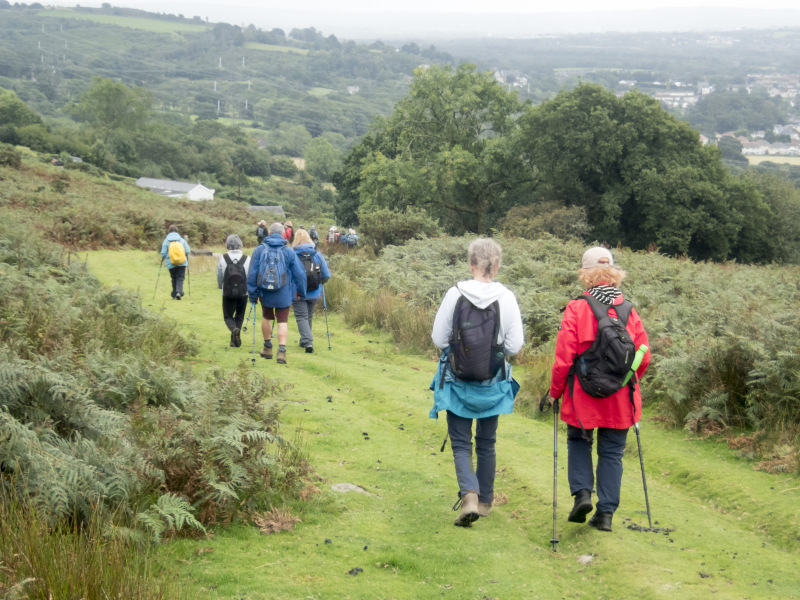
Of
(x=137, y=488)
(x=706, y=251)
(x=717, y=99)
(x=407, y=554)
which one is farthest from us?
(x=717, y=99)

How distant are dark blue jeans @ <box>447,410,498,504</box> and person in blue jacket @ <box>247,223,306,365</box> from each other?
238 inches

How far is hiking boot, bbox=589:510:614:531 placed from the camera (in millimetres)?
5809

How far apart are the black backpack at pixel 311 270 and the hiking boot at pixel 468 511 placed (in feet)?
25.0

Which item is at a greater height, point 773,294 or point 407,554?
point 773,294

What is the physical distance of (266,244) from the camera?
11312 millimetres

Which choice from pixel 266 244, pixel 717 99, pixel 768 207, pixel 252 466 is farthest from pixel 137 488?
pixel 717 99

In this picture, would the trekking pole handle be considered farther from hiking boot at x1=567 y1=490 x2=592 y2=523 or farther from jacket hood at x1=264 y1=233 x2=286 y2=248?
jacket hood at x1=264 y1=233 x2=286 y2=248

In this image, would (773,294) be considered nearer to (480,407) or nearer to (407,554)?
(480,407)

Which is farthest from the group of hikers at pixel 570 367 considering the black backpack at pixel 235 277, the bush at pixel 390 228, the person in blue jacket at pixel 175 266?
the bush at pixel 390 228

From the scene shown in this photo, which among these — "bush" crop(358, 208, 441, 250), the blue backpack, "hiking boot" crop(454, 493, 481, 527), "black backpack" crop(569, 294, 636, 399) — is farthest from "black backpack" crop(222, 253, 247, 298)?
"bush" crop(358, 208, 441, 250)

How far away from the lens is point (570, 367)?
18.9 feet

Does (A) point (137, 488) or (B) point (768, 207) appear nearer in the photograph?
(A) point (137, 488)

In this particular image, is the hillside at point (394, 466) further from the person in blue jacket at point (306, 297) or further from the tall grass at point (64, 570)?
the person in blue jacket at point (306, 297)

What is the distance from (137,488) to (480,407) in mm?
2656
